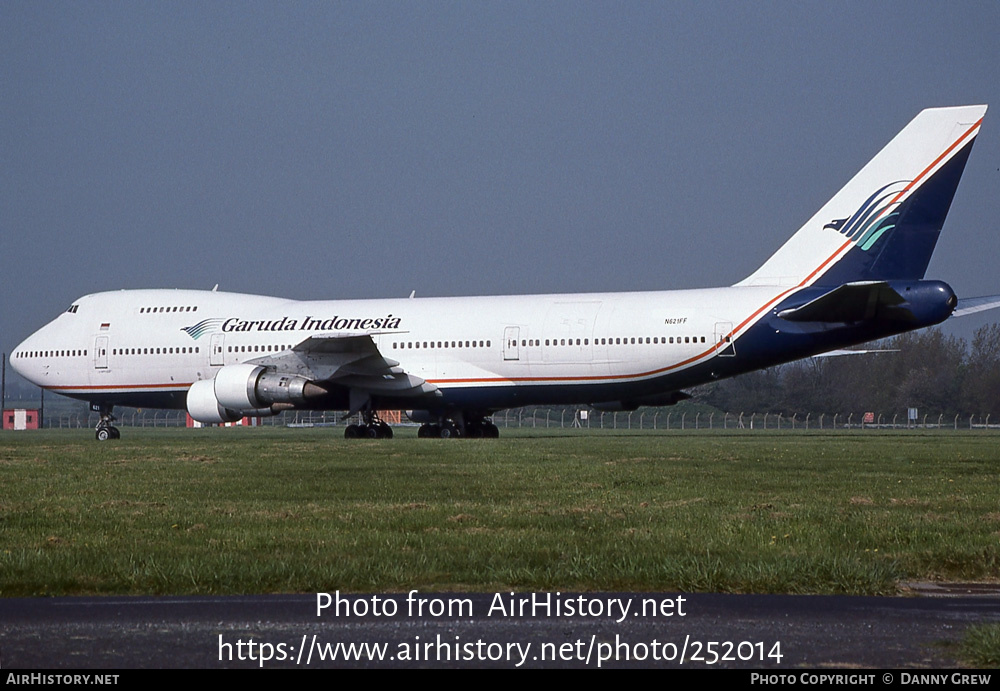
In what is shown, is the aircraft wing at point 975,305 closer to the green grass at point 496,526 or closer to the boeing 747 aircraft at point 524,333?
the boeing 747 aircraft at point 524,333

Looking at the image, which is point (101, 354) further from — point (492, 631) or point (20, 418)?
point (20, 418)

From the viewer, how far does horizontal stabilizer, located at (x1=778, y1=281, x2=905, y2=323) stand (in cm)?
2870

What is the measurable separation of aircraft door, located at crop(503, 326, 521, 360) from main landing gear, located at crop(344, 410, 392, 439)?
4.82 metres

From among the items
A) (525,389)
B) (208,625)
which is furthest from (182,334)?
(208,625)

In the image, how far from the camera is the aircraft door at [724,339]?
31.5 metres

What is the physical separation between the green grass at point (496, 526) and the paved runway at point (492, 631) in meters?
0.59

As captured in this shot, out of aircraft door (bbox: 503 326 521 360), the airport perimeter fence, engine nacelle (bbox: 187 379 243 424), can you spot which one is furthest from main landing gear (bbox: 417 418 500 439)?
the airport perimeter fence

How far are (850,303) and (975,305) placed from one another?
14.1 feet

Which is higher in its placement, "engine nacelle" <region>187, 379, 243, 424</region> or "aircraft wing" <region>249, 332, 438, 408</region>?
"aircraft wing" <region>249, 332, 438, 408</region>

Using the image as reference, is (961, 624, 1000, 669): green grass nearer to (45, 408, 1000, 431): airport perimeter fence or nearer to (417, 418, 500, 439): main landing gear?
(417, 418, 500, 439): main landing gear

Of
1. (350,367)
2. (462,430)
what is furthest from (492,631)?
(462,430)

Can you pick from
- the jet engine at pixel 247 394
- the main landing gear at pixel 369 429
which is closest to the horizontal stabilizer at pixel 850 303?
the main landing gear at pixel 369 429

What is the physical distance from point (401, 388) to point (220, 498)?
A: 67.7 ft

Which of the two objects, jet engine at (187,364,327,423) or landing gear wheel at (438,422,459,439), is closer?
jet engine at (187,364,327,423)
